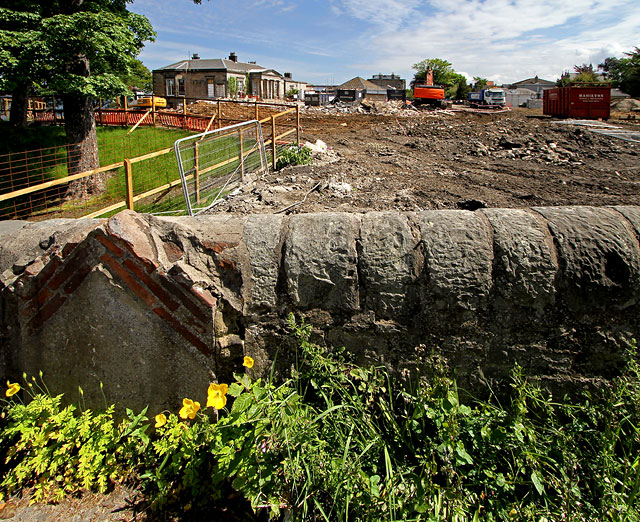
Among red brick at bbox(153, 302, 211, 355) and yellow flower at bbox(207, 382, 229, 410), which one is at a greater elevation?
red brick at bbox(153, 302, 211, 355)

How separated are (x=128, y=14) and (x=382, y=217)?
11.4 metres

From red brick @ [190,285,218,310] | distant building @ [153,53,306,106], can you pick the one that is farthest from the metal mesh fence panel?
distant building @ [153,53,306,106]

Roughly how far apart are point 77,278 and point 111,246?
0.84ft

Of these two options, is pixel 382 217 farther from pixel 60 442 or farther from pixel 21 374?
pixel 21 374

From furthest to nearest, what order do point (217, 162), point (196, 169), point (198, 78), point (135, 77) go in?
point (198, 78), point (135, 77), point (217, 162), point (196, 169)

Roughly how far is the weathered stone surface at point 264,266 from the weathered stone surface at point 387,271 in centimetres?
40

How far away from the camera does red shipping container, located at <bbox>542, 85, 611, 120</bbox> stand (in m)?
22.9

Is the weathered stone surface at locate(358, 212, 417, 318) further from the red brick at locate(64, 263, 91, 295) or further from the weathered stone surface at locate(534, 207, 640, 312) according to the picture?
the red brick at locate(64, 263, 91, 295)

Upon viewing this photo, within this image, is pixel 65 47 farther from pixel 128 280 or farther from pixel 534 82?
pixel 534 82

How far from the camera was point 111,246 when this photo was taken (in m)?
2.24

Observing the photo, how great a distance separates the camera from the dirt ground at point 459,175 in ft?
26.2

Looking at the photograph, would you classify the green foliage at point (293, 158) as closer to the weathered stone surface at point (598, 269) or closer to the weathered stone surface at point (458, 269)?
the weathered stone surface at point (458, 269)

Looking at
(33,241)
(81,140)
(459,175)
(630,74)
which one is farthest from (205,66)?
(33,241)

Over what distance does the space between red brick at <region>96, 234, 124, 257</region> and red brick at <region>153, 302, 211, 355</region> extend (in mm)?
323
